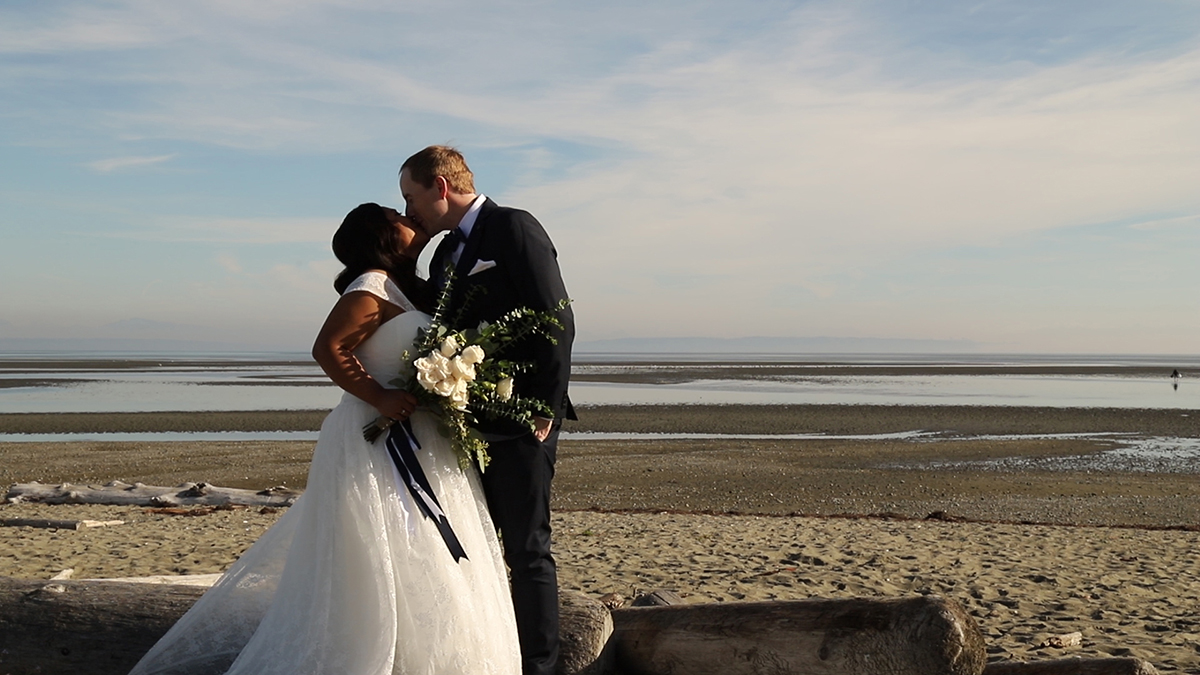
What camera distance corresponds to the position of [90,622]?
191 inches

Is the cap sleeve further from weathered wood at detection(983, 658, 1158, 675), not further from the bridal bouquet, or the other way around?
weathered wood at detection(983, 658, 1158, 675)

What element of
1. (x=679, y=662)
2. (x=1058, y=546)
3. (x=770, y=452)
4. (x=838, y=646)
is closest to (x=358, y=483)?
(x=679, y=662)

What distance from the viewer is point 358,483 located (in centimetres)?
399

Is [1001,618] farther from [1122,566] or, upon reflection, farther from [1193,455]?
[1193,455]

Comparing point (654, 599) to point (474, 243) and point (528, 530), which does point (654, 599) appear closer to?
point (528, 530)

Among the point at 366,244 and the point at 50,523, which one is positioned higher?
the point at 366,244

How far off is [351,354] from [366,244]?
1.48 feet

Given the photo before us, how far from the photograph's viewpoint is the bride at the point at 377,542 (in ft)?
12.8

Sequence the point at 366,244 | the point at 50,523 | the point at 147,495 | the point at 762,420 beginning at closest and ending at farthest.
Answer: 1. the point at 366,244
2. the point at 50,523
3. the point at 147,495
4. the point at 762,420

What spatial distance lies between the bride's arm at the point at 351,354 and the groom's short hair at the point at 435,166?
502 millimetres

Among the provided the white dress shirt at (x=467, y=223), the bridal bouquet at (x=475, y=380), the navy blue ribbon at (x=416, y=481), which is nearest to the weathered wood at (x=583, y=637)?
the navy blue ribbon at (x=416, y=481)

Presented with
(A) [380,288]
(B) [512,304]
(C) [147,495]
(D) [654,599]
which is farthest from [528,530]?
(C) [147,495]

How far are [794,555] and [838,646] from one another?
4.59m

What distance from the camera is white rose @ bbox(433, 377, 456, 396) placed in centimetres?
377
